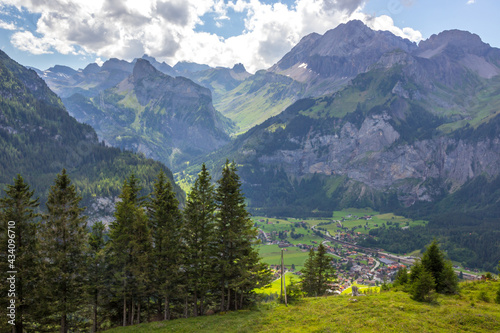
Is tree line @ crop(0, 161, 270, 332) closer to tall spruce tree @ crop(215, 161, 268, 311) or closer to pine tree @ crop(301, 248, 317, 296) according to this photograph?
tall spruce tree @ crop(215, 161, 268, 311)

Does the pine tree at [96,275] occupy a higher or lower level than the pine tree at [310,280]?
higher

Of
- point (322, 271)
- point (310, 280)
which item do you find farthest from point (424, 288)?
point (310, 280)

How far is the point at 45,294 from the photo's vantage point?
31.9 meters

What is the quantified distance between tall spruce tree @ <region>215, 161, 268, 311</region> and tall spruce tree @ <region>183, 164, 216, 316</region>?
1.19 m

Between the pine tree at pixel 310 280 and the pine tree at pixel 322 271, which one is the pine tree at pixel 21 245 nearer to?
the pine tree at pixel 310 280

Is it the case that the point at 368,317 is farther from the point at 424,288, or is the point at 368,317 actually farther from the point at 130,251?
the point at 130,251

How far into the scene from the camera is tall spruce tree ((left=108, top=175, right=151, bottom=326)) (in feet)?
119

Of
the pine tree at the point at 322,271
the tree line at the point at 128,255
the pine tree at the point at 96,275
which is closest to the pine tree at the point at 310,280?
the pine tree at the point at 322,271

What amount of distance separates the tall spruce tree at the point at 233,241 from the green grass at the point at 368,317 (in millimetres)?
3983

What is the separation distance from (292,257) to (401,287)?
158867 millimetres

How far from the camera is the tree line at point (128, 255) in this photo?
3194 centimetres

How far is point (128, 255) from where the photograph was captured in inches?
1470

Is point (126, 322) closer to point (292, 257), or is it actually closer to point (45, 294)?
point (45, 294)

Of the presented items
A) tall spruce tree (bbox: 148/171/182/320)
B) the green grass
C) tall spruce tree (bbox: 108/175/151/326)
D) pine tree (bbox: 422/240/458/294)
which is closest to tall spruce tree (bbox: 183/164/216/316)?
tall spruce tree (bbox: 148/171/182/320)
